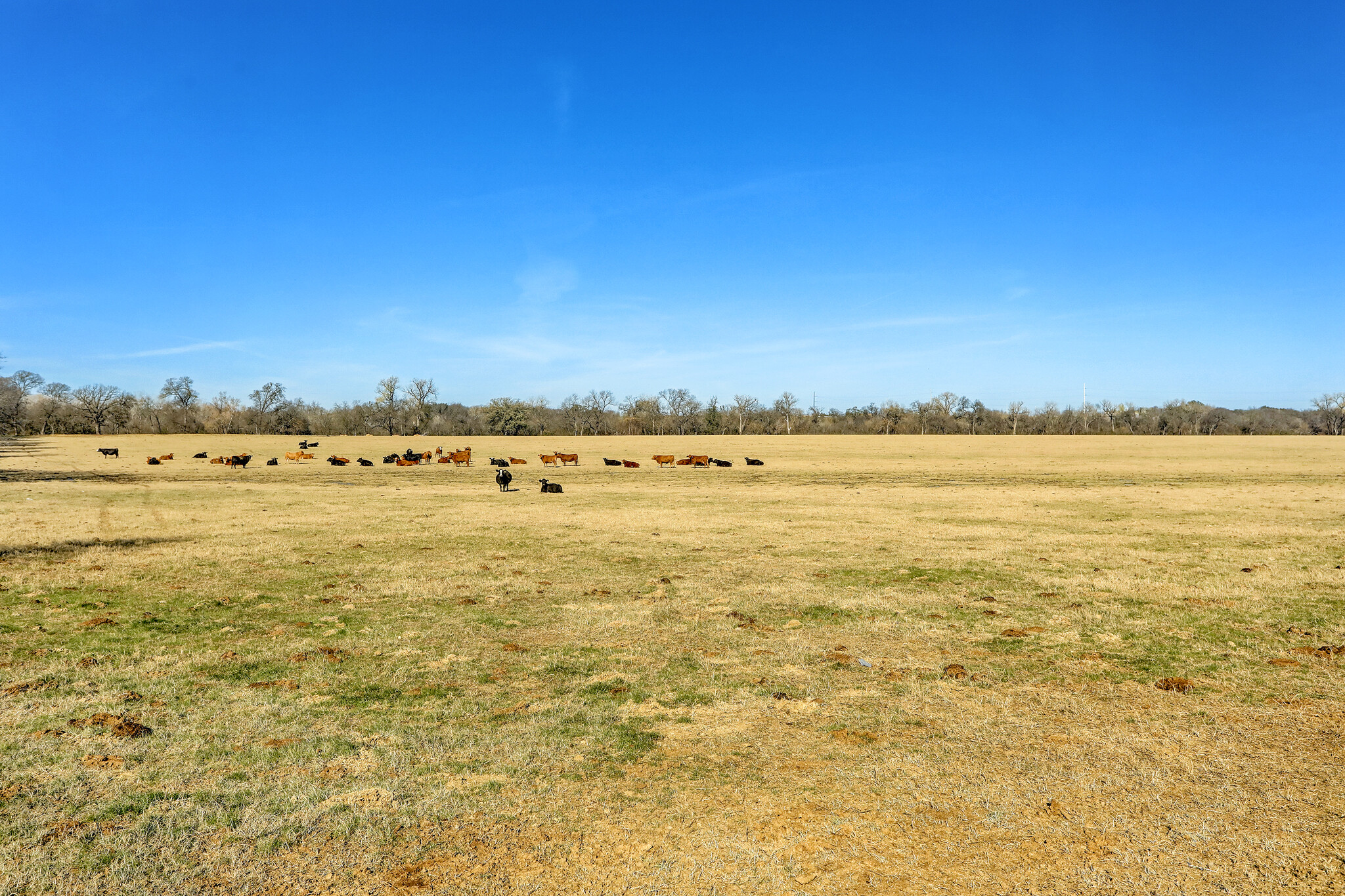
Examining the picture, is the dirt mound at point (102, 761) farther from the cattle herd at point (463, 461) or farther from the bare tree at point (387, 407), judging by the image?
the bare tree at point (387, 407)

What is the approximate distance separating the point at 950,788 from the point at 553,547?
12.7 meters

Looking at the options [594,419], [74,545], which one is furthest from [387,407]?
[74,545]

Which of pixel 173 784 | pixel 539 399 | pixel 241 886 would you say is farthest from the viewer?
pixel 539 399

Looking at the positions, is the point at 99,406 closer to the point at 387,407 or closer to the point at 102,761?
the point at 387,407

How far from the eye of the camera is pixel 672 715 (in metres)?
7.05

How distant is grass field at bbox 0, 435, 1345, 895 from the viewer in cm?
461

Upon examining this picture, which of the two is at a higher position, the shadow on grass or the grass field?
the shadow on grass

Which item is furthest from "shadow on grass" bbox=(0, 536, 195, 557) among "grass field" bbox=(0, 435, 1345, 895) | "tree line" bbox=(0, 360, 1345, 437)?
"tree line" bbox=(0, 360, 1345, 437)

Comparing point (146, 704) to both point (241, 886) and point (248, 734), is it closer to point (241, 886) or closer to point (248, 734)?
point (248, 734)

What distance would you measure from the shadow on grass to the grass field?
0.47ft

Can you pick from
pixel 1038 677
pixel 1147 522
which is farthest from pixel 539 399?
pixel 1038 677

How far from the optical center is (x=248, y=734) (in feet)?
21.2

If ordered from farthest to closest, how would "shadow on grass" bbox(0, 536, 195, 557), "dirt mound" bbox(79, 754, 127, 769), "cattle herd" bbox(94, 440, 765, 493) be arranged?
"cattle herd" bbox(94, 440, 765, 493) < "shadow on grass" bbox(0, 536, 195, 557) < "dirt mound" bbox(79, 754, 127, 769)

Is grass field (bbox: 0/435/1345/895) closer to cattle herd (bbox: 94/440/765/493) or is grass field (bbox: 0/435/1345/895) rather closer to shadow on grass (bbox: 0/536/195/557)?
shadow on grass (bbox: 0/536/195/557)
